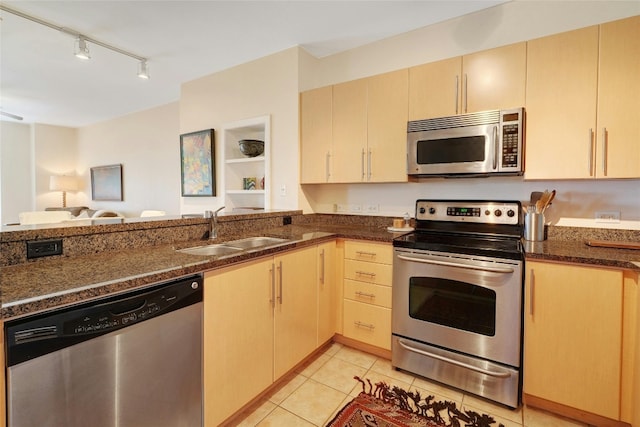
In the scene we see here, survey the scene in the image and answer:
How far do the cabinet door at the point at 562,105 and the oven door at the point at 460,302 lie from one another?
0.71m

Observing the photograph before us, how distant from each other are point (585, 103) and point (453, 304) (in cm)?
139

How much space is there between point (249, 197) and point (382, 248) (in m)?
1.90

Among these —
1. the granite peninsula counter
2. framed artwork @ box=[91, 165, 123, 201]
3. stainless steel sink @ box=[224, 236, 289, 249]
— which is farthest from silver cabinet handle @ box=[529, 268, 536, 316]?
framed artwork @ box=[91, 165, 123, 201]

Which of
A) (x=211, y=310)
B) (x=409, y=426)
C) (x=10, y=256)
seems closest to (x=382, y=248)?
(x=409, y=426)

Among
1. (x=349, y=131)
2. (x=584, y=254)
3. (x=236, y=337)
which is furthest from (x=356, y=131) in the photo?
(x=236, y=337)

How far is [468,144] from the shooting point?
2.00 meters

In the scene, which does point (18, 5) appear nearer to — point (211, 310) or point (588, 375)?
point (211, 310)

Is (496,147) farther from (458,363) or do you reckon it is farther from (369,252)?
(458,363)

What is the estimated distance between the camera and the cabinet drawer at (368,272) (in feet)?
6.80

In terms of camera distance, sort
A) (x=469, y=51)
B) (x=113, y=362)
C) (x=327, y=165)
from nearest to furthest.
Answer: (x=113, y=362) → (x=469, y=51) → (x=327, y=165)

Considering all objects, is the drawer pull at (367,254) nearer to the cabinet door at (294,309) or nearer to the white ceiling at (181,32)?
the cabinet door at (294,309)

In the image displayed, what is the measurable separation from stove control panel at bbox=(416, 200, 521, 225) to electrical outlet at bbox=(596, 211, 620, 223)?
44 cm

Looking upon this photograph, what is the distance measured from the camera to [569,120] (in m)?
1.73

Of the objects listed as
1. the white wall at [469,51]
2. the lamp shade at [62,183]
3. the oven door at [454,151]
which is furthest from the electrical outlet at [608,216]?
the lamp shade at [62,183]
